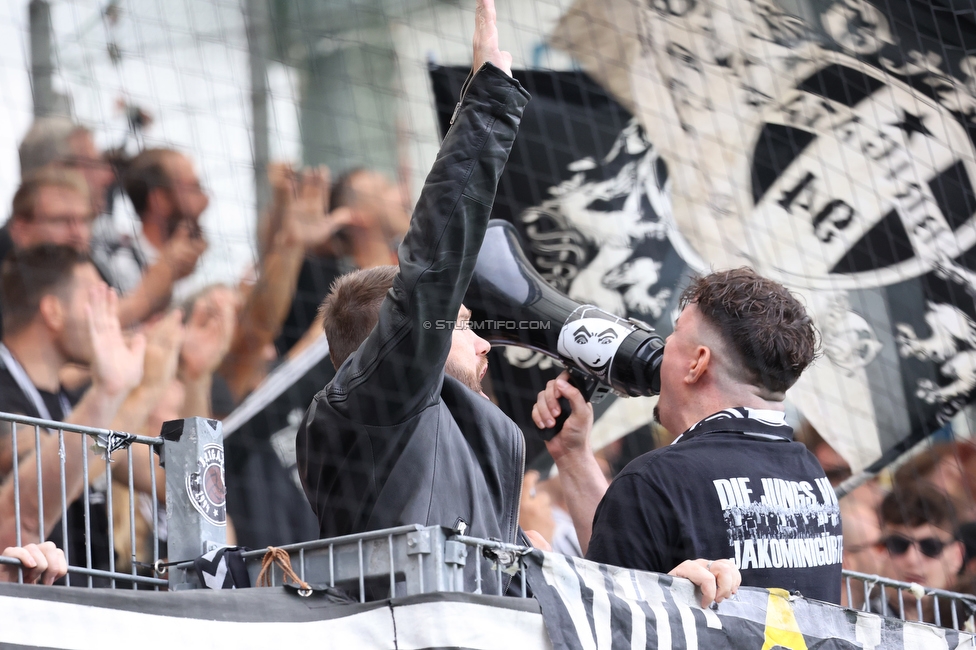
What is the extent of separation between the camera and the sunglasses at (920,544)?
4.83 meters

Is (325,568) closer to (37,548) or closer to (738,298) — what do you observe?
(37,548)

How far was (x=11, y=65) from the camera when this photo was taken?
4102 millimetres

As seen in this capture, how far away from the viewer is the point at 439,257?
1460 millimetres

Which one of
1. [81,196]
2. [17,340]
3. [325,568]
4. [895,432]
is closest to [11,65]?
[81,196]

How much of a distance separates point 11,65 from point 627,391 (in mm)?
2843

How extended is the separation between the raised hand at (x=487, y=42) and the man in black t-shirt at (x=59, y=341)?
2540 mm

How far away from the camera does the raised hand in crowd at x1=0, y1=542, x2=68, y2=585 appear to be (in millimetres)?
1470

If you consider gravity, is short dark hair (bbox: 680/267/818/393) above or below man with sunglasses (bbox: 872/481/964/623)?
below

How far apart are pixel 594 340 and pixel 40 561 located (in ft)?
3.17

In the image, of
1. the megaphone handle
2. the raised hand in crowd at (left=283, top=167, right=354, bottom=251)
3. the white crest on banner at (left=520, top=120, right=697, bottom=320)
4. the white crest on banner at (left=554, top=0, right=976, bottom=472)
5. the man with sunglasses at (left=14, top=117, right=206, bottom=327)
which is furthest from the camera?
the white crest on banner at (left=554, top=0, right=976, bottom=472)

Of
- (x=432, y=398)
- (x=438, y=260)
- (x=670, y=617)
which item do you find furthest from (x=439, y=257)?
(x=670, y=617)

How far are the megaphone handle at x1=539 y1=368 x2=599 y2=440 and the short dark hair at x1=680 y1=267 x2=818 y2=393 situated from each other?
321mm

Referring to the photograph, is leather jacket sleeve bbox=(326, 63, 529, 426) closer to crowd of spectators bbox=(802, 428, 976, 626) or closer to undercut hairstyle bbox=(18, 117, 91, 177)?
undercut hairstyle bbox=(18, 117, 91, 177)

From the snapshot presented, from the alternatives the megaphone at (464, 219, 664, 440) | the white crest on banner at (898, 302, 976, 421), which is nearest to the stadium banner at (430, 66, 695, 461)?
the white crest on banner at (898, 302, 976, 421)
